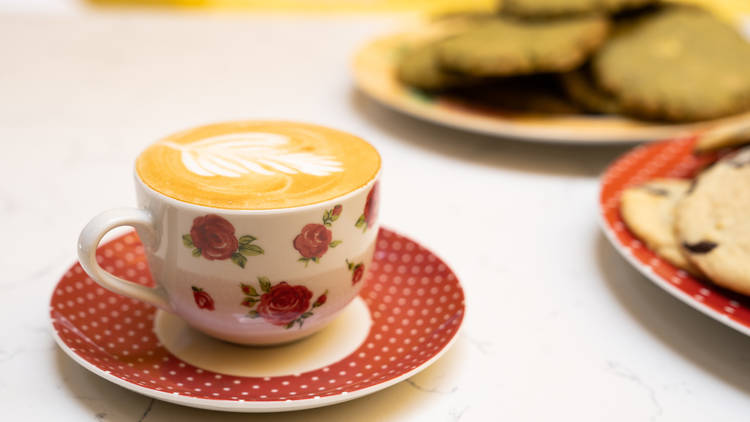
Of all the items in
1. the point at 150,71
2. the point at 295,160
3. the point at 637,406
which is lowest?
the point at 150,71

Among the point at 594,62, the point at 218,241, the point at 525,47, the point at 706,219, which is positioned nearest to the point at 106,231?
the point at 218,241

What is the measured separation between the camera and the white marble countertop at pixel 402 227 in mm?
525

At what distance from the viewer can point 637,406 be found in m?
0.53

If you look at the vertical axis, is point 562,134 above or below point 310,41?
above

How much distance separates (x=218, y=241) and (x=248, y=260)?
2 centimetres

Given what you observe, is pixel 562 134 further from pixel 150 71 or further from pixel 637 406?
pixel 150 71

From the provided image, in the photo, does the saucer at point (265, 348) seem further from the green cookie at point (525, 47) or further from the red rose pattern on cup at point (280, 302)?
the green cookie at point (525, 47)

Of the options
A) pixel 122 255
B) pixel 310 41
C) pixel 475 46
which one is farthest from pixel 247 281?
pixel 310 41

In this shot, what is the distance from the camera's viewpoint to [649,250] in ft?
2.13

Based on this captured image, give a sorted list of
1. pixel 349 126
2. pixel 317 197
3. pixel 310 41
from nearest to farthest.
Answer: pixel 317 197 → pixel 349 126 → pixel 310 41

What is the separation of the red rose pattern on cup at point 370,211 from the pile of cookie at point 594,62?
49 cm

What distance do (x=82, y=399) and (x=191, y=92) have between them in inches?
31.0

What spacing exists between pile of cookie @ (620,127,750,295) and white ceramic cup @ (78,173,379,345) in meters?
0.28

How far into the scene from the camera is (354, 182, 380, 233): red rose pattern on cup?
52cm
